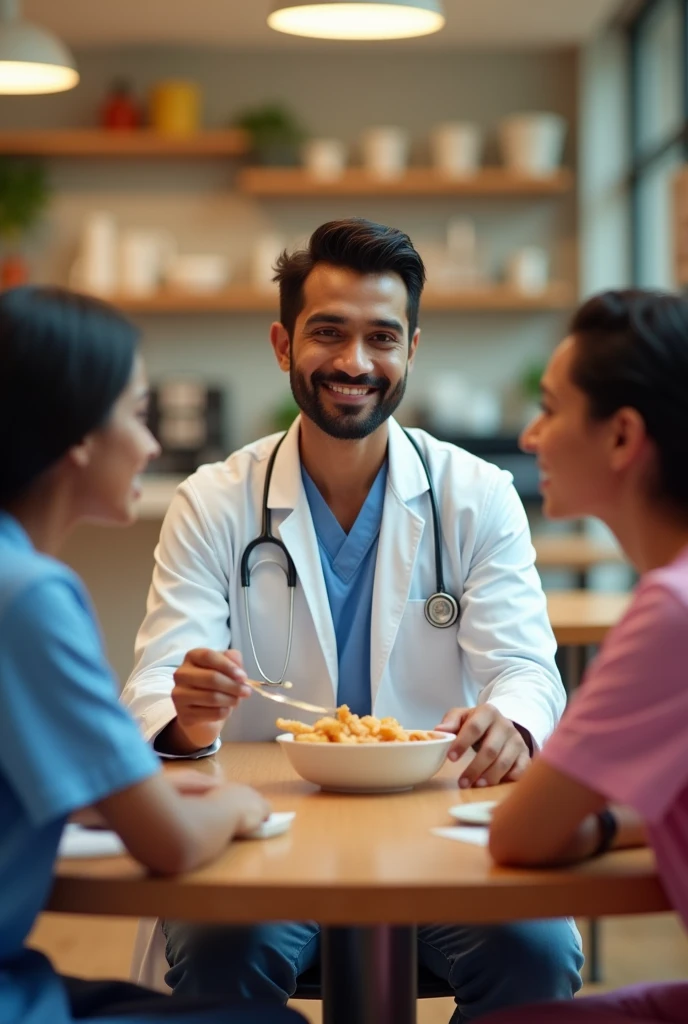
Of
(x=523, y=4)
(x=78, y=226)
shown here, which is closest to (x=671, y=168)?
(x=523, y=4)

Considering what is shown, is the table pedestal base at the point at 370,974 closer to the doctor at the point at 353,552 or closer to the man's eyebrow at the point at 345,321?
the doctor at the point at 353,552

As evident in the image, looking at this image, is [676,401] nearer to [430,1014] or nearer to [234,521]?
[234,521]

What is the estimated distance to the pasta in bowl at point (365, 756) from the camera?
1.51 m

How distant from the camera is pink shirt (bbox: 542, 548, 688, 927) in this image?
1166mm

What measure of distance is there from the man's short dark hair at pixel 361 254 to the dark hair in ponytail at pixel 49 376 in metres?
0.95

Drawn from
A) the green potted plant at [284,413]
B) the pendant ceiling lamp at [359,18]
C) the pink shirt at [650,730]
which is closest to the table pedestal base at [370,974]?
the pink shirt at [650,730]

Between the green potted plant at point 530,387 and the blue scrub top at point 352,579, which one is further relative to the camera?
the green potted plant at point 530,387

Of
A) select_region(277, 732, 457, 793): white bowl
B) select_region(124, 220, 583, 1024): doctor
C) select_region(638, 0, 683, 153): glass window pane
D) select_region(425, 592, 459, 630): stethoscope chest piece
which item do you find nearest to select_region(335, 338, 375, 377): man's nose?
select_region(124, 220, 583, 1024): doctor

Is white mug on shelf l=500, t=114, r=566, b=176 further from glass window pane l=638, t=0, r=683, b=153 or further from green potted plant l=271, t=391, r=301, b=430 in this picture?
green potted plant l=271, t=391, r=301, b=430

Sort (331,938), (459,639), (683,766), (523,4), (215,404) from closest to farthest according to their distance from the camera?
(683,766) → (331,938) → (459,639) → (523,4) → (215,404)

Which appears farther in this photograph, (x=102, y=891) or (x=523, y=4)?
(x=523, y=4)

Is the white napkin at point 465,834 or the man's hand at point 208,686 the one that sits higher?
the man's hand at point 208,686

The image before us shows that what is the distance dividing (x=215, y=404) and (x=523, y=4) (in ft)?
7.12

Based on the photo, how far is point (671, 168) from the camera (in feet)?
18.6
